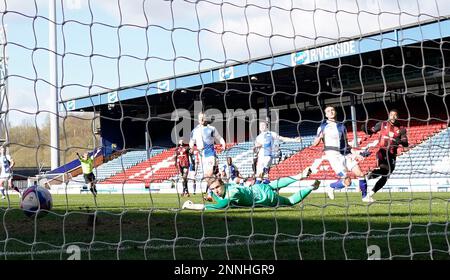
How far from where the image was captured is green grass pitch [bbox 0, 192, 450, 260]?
5219mm

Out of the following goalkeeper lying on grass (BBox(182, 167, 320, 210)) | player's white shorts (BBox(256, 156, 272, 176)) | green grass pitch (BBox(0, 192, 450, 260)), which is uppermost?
player's white shorts (BBox(256, 156, 272, 176))

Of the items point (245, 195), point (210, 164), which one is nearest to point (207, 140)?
point (210, 164)

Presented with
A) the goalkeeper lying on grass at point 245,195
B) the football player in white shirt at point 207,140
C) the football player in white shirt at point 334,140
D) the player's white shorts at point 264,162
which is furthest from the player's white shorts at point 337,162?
the player's white shorts at point 264,162

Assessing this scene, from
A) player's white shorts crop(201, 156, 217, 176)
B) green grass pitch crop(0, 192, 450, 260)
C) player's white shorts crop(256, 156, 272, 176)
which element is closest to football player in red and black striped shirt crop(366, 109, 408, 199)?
green grass pitch crop(0, 192, 450, 260)

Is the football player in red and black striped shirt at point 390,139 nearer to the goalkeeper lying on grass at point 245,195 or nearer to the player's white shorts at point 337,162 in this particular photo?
the player's white shorts at point 337,162

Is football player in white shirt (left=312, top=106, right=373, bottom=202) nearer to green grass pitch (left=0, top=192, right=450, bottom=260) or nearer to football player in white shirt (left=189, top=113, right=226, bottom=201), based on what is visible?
green grass pitch (left=0, top=192, right=450, bottom=260)

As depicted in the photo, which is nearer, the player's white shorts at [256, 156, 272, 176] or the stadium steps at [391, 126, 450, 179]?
the stadium steps at [391, 126, 450, 179]

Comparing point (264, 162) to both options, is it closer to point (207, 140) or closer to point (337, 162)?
point (207, 140)

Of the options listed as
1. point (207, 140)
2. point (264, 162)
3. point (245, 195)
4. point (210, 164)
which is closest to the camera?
point (245, 195)

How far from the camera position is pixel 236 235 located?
19.9 feet

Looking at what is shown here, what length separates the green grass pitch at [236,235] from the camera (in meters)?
5.22

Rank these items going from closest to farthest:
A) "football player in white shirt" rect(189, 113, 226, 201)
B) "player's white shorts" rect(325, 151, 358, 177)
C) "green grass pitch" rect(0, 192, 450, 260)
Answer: "green grass pitch" rect(0, 192, 450, 260) < "player's white shorts" rect(325, 151, 358, 177) < "football player in white shirt" rect(189, 113, 226, 201)

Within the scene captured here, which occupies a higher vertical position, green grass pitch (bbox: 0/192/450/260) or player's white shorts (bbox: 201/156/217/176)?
player's white shorts (bbox: 201/156/217/176)
